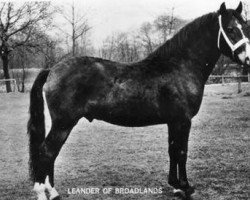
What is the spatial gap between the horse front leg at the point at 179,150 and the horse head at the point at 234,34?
1.10 m

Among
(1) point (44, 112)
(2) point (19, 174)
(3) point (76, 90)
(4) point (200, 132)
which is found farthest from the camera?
(4) point (200, 132)

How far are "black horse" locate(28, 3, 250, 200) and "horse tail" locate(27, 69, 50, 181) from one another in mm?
13

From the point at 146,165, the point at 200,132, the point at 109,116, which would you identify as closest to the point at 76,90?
the point at 109,116

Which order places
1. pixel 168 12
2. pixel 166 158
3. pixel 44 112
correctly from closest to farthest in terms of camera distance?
pixel 44 112, pixel 166 158, pixel 168 12

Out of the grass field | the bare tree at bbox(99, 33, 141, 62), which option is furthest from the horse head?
A: the bare tree at bbox(99, 33, 141, 62)

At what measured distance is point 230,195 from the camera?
4.55 metres

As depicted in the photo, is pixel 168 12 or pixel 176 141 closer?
pixel 176 141

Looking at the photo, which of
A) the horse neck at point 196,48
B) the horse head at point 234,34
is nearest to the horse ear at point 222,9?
the horse head at point 234,34

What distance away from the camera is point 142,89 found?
14.5 ft

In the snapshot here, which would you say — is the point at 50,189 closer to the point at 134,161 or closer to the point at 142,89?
the point at 142,89

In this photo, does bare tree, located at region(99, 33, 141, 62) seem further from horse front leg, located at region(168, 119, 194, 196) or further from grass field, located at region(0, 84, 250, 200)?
horse front leg, located at region(168, 119, 194, 196)

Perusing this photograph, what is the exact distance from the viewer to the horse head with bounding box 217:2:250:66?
14.6ft

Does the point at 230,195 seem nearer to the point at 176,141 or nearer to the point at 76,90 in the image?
the point at 176,141

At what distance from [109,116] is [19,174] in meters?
2.32
